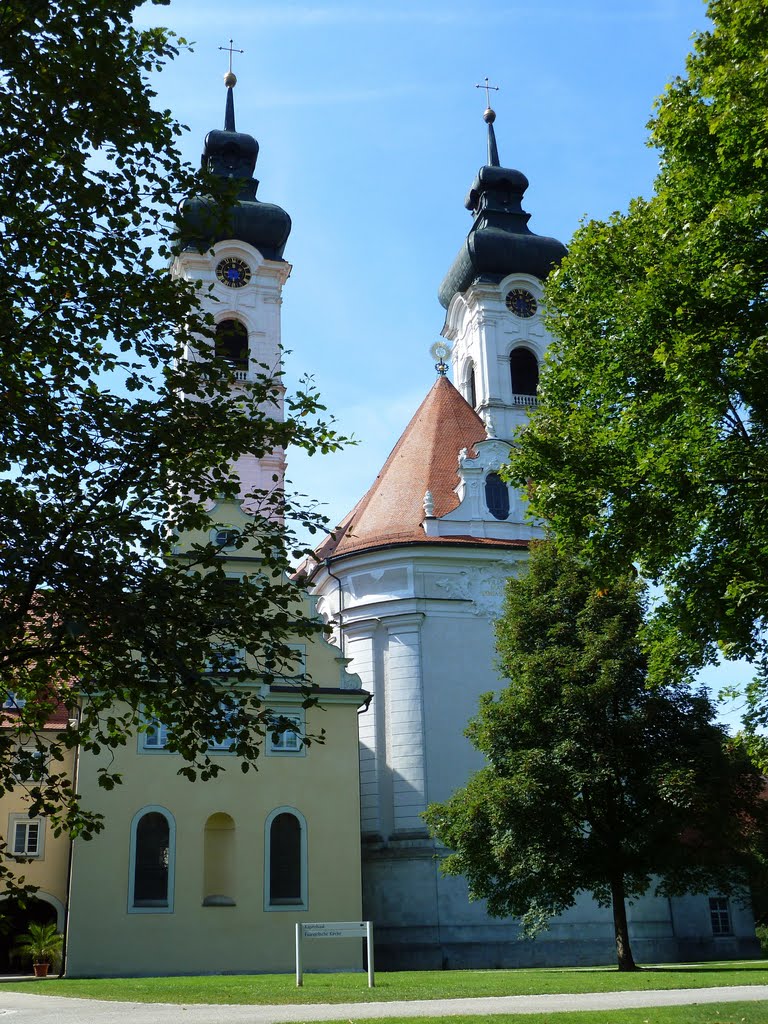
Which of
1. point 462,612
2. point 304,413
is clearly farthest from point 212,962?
point 304,413

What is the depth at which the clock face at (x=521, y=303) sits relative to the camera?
5041 centimetres

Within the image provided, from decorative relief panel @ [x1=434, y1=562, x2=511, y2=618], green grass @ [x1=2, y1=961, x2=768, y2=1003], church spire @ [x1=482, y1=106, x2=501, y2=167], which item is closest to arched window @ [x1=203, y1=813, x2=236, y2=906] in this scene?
green grass @ [x1=2, y1=961, x2=768, y2=1003]

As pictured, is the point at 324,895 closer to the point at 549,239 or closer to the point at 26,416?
the point at 26,416

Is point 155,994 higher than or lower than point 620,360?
lower

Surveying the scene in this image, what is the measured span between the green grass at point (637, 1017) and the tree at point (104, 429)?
4.79m

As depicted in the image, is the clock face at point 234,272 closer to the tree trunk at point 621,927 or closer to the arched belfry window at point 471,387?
the arched belfry window at point 471,387

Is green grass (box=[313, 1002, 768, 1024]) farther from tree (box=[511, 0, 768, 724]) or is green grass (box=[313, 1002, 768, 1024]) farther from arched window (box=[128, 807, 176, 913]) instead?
arched window (box=[128, 807, 176, 913])

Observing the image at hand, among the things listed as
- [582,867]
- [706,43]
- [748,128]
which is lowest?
[582,867]

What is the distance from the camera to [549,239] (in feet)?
169

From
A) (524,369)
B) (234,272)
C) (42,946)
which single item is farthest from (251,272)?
(42,946)

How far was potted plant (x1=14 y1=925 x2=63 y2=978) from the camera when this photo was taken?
29.5m

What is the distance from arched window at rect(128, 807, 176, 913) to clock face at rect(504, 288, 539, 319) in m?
28.7

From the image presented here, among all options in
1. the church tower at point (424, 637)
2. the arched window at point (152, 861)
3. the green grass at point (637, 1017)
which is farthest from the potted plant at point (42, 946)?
the green grass at point (637, 1017)

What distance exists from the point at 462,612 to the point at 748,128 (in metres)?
25.0
